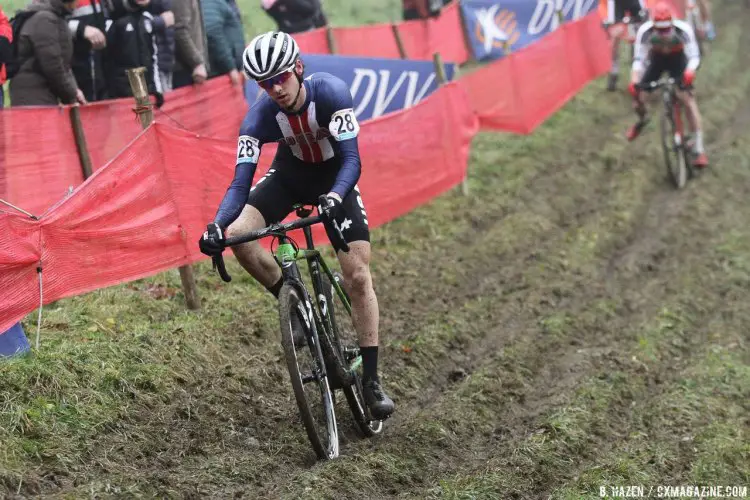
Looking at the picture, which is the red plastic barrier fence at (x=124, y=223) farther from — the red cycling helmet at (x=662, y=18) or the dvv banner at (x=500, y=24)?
the dvv banner at (x=500, y=24)

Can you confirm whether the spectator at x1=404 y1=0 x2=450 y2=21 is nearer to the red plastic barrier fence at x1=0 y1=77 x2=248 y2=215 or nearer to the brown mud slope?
the brown mud slope

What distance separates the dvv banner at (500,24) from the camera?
1878 centimetres

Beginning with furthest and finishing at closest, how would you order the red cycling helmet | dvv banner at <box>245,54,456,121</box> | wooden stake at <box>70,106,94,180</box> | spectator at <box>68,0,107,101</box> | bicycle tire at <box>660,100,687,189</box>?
bicycle tire at <box>660,100,687,189</box>, the red cycling helmet, dvv banner at <box>245,54,456,121</box>, spectator at <box>68,0,107,101</box>, wooden stake at <box>70,106,94,180</box>

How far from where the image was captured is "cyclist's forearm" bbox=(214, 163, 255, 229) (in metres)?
5.71

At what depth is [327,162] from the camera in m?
6.39

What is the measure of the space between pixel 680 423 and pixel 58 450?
4.34 meters

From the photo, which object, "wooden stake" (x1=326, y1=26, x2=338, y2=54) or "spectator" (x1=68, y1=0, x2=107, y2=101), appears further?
"wooden stake" (x1=326, y1=26, x2=338, y2=54)

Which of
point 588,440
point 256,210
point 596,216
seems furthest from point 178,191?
point 596,216

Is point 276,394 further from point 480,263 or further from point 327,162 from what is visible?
point 480,263

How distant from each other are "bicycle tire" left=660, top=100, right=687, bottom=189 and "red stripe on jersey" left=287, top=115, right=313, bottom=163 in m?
8.58

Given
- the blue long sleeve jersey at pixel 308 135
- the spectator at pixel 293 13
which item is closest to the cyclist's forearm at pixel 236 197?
the blue long sleeve jersey at pixel 308 135

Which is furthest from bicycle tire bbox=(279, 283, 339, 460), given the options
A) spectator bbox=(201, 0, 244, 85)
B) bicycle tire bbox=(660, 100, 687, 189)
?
bicycle tire bbox=(660, 100, 687, 189)

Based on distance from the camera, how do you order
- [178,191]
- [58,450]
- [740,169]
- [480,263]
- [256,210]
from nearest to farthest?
1. [58,450]
2. [256,210]
3. [178,191]
4. [480,263]
5. [740,169]

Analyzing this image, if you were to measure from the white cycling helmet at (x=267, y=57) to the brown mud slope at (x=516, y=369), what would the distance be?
234cm
